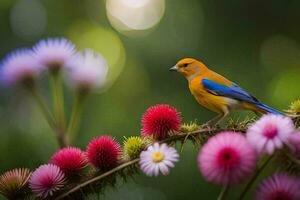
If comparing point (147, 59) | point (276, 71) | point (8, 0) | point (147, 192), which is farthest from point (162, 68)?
point (8, 0)

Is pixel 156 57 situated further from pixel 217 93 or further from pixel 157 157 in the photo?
pixel 157 157

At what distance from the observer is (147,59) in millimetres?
5312

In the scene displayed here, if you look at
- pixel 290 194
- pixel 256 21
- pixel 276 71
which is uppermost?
pixel 256 21

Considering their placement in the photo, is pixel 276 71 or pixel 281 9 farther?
pixel 281 9

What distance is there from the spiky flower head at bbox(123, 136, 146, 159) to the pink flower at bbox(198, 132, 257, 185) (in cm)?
19

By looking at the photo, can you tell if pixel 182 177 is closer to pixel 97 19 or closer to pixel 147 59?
pixel 147 59

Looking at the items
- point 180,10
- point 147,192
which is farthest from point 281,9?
point 147,192

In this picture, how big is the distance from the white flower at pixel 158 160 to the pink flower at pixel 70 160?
170 mm

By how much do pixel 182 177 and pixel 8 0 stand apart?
2.86m

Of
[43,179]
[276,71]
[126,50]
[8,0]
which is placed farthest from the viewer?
[8,0]

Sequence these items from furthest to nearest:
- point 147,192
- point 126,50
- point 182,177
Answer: point 126,50 < point 147,192 < point 182,177

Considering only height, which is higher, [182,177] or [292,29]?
[292,29]

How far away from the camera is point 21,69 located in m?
1.28

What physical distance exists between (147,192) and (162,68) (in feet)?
4.31
